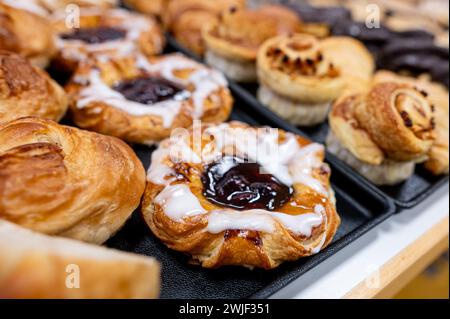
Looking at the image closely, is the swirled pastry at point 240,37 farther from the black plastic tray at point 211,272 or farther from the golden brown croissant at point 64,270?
the golden brown croissant at point 64,270

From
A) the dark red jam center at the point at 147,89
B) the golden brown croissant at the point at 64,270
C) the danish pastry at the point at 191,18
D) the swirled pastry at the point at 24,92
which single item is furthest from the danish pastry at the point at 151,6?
the golden brown croissant at the point at 64,270

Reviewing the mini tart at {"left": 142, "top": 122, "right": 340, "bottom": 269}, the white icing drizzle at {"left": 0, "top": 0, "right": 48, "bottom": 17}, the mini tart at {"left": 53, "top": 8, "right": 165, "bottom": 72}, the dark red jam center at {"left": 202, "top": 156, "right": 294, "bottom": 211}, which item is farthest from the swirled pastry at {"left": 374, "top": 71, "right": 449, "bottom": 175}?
the white icing drizzle at {"left": 0, "top": 0, "right": 48, "bottom": 17}

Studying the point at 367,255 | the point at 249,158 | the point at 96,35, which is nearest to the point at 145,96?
the point at 249,158

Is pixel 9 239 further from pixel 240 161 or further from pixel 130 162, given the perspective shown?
pixel 240 161

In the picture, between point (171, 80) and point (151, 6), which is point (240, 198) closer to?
point (171, 80)

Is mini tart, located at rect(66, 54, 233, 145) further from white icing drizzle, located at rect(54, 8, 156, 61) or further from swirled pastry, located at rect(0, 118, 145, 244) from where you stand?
swirled pastry, located at rect(0, 118, 145, 244)

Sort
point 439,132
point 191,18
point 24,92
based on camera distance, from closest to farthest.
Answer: point 24,92, point 439,132, point 191,18

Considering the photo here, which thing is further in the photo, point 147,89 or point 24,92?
point 147,89
